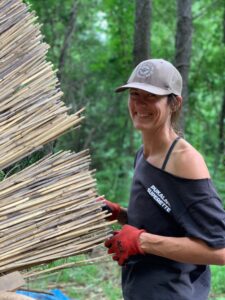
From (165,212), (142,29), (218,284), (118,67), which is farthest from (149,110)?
(118,67)

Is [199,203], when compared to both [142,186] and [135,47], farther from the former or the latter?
[135,47]

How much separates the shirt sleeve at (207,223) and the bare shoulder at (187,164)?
89 millimetres

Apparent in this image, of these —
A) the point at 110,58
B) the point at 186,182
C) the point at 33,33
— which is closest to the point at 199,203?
the point at 186,182

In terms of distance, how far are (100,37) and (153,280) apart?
7.17 meters

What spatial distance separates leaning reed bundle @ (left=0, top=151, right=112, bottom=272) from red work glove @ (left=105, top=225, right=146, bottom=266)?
5 cm

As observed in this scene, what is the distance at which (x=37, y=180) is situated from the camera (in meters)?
1.94

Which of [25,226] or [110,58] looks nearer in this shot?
[25,226]

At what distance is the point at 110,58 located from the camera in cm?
801

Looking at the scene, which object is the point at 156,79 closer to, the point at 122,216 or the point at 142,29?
the point at 122,216

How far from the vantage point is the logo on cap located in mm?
1934

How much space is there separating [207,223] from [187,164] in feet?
0.66

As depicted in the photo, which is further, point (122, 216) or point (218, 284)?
point (218, 284)

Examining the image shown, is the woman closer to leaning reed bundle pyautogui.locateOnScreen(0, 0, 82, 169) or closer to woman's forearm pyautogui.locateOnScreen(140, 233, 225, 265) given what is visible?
woman's forearm pyautogui.locateOnScreen(140, 233, 225, 265)

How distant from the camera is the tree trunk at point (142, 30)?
5398mm
